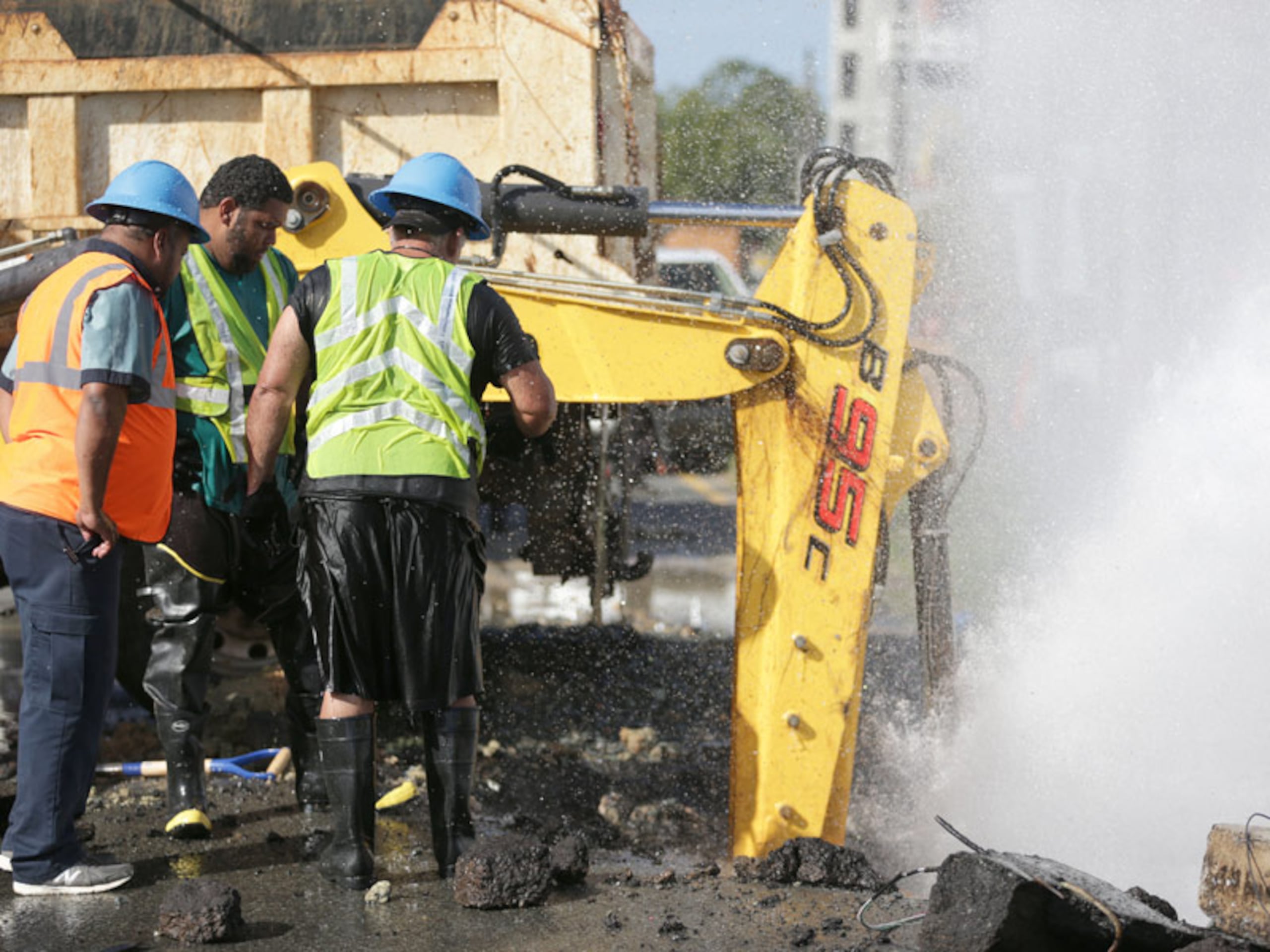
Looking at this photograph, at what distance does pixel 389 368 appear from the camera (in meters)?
3.87

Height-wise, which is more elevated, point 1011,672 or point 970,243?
point 970,243

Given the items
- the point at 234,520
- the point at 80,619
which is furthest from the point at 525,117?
Result: the point at 80,619

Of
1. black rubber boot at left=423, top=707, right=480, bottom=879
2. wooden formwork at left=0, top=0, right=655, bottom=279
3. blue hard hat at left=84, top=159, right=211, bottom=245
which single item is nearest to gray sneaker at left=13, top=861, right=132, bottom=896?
black rubber boot at left=423, top=707, right=480, bottom=879

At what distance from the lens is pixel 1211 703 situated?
522 centimetres

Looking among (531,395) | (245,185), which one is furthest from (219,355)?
(531,395)

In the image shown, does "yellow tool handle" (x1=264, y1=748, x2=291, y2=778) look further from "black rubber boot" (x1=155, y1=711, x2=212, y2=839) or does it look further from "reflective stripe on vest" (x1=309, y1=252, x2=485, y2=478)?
"reflective stripe on vest" (x1=309, y1=252, x2=485, y2=478)

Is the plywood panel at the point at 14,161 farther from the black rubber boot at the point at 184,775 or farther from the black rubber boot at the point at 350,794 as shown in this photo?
the black rubber boot at the point at 350,794

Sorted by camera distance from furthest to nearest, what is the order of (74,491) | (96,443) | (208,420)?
(208,420)
(74,491)
(96,443)

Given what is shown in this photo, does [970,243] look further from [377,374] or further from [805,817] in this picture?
[377,374]

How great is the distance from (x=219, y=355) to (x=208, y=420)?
19 cm

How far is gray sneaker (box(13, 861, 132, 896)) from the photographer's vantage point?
3855mm

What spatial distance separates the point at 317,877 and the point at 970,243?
483cm

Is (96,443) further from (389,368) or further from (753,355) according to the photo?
(753,355)

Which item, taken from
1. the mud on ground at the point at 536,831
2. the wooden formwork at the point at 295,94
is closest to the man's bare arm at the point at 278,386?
the mud on ground at the point at 536,831
